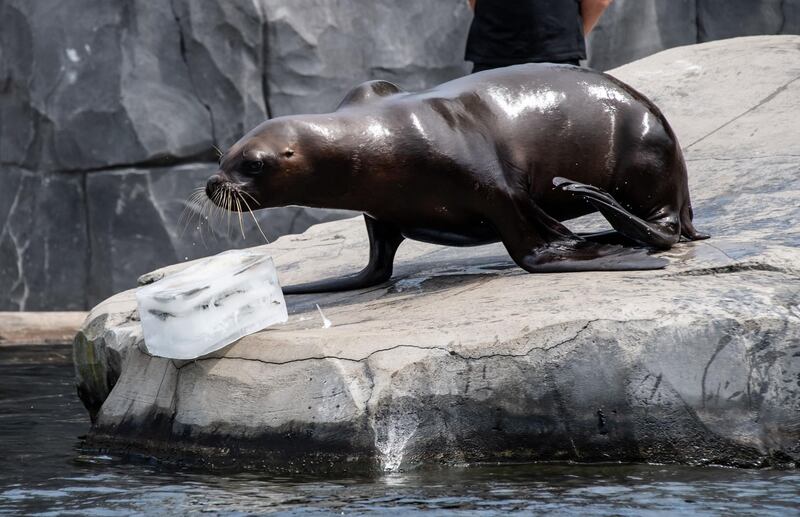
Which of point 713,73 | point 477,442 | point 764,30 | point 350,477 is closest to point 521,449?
point 477,442

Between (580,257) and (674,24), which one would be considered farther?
(674,24)

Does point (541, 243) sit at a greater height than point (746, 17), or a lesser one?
lesser

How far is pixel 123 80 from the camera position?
34.7 feet

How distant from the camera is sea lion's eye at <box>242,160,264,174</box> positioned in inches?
181

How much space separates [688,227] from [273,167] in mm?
1669

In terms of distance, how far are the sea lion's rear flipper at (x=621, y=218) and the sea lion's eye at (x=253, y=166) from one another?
106 centimetres

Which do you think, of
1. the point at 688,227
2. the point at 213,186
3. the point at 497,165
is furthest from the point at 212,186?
the point at 688,227

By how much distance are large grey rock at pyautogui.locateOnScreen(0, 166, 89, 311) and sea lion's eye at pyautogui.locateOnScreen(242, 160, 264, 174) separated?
655 centimetres

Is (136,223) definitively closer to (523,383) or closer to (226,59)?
(226,59)

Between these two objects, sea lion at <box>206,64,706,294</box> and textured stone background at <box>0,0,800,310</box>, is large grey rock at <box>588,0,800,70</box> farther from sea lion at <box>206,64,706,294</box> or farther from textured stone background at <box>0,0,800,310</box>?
sea lion at <box>206,64,706,294</box>

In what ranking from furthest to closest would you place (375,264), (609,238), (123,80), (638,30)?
(638,30), (123,80), (375,264), (609,238)

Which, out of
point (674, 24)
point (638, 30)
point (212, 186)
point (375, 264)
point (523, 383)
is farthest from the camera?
point (674, 24)

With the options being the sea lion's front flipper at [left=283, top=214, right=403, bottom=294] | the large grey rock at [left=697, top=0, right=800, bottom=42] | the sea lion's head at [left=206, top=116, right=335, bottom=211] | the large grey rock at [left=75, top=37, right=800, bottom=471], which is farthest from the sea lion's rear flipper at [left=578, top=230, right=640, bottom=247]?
the large grey rock at [left=697, top=0, right=800, bottom=42]

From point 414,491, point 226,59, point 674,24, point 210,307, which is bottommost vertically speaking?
point 414,491
